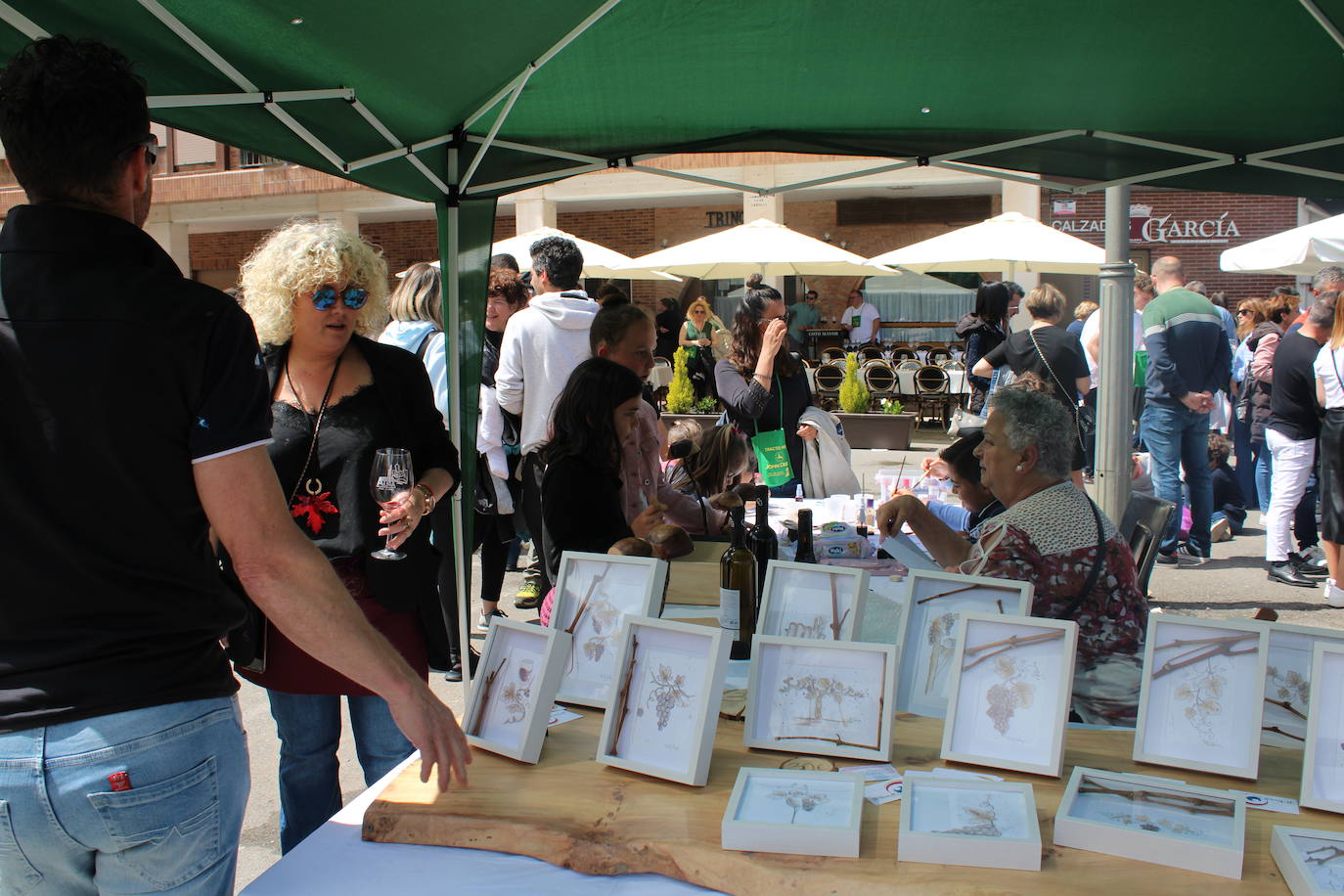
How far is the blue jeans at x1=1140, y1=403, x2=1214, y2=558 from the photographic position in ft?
21.9

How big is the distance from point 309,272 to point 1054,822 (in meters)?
1.92

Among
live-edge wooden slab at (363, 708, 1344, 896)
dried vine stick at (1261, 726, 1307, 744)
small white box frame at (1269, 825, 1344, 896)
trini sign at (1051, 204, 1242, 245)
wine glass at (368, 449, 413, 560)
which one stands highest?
trini sign at (1051, 204, 1242, 245)

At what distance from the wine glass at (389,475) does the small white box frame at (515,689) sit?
0.46 metres

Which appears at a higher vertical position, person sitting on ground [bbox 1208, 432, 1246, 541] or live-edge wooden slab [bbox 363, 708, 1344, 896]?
live-edge wooden slab [bbox 363, 708, 1344, 896]

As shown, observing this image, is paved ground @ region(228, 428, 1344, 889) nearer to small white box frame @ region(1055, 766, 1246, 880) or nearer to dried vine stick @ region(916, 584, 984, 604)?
dried vine stick @ region(916, 584, 984, 604)

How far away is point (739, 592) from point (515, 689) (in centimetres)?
64

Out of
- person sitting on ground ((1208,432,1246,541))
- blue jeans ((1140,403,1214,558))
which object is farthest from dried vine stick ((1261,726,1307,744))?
person sitting on ground ((1208,432,1246,541))

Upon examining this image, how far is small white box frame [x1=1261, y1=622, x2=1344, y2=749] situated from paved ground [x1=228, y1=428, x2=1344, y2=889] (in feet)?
8.77

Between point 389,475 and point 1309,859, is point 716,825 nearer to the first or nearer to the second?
point 1309,859

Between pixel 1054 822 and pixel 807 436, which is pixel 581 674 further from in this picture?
pixel 807 436

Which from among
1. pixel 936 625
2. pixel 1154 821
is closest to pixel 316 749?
pixel 936 625

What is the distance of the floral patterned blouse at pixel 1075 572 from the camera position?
2518 millimetres

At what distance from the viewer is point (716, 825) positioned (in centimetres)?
162

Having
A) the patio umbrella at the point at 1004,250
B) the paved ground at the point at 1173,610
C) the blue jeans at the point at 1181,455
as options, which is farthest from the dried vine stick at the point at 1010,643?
the patio umbrella at the point at 1004,250
